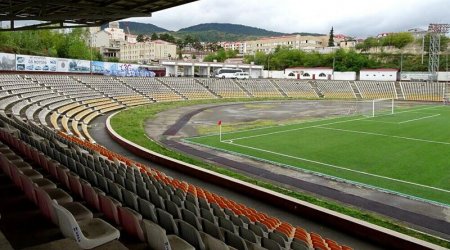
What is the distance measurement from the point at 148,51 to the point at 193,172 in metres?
164

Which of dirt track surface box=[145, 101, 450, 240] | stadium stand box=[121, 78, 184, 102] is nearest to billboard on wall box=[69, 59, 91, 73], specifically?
stadium stand box=[121, 78, 184, 102]

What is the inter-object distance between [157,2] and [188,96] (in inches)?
1920

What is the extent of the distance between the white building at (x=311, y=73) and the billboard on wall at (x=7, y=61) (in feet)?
227

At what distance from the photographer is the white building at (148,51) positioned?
17062 cm

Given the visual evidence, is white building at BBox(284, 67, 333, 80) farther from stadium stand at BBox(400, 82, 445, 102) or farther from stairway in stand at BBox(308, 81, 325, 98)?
stadium stand at BBox(400, 82, 445, 102)

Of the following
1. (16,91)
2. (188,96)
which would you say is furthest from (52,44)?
(16,91)

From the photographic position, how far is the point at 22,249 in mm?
4934

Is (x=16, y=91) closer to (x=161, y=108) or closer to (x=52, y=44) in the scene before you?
(x=161, y=108)

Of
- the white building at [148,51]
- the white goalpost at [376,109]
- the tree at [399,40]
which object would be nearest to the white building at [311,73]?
the white goalpost at [376,109]

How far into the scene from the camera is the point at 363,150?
78.6 ft

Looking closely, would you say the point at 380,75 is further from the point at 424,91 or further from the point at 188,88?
the point at 188,88

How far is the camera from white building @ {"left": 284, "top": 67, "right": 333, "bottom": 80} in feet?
310

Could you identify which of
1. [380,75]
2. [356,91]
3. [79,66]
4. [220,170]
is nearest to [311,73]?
[380,75]

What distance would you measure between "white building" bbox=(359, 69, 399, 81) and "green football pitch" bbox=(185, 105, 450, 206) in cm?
5129
